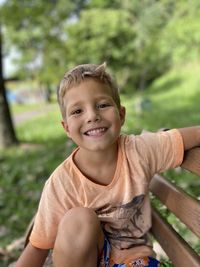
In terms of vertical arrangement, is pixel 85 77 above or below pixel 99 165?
above

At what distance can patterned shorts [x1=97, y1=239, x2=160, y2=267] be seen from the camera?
1.83m

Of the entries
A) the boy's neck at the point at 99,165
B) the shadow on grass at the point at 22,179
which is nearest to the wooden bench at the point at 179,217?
the boy's neck at the point at 99,165

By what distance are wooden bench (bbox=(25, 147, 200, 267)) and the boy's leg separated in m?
0.37

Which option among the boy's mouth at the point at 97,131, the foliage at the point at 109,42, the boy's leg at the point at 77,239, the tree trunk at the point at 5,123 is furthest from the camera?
Answer: the foliage at the point at 109,42

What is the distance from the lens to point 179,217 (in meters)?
1.92

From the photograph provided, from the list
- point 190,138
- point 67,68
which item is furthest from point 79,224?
point 67,68

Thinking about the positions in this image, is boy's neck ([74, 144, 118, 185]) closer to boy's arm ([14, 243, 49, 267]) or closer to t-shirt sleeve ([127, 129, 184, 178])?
t-shirt sleeve ([127, 129, 184, 178])

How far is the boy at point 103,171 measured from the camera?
1.86 m

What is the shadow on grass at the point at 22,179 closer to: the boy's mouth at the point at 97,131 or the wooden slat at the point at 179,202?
the wooden slat at the point at 179,202

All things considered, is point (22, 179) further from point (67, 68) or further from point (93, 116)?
point (67, 68)

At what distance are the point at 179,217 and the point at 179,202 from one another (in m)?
0.06

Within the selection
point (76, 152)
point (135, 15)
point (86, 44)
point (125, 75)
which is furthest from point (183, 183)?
point (135, 15)

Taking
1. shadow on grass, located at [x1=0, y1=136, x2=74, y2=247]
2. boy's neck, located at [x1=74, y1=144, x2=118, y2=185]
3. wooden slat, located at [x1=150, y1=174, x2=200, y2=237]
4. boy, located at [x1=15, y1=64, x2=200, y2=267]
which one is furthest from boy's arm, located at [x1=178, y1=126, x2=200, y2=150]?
shadow on grass, located at [x1=0, y1=136, x2=74, y2=247]

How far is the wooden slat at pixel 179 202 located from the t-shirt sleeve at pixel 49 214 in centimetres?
49
